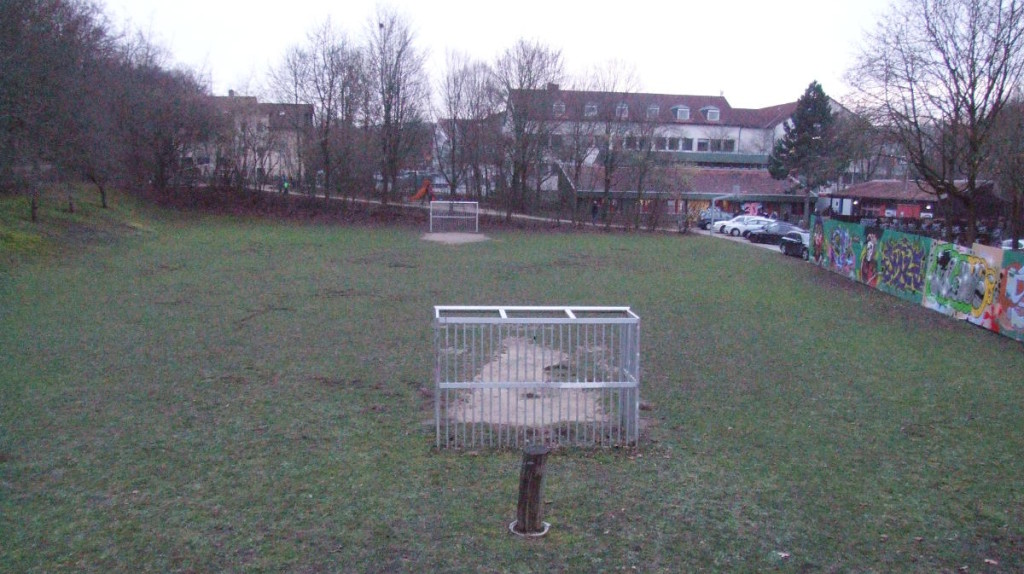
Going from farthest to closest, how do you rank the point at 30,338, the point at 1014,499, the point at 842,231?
1. the point at 842,231
2. the point at 30,338
3. the point at 1014,499

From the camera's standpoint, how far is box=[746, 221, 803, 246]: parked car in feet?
136

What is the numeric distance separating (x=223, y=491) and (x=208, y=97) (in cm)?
4780

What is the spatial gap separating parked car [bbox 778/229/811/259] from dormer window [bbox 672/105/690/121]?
43495 millimetres

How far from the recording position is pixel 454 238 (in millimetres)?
38156

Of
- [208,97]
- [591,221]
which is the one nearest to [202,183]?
[208,97]

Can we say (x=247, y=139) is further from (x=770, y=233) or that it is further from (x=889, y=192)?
(x=889, y=192)

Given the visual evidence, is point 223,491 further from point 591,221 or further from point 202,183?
point 202,183

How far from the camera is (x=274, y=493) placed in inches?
263

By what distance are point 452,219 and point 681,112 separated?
131 feet

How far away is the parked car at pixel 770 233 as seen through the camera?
4138cm

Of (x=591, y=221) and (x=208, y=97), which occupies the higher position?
(x=208, y=97)

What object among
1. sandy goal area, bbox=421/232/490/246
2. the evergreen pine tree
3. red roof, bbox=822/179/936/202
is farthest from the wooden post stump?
the evergreen pine tree

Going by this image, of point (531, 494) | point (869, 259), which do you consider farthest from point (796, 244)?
point (531, 494)

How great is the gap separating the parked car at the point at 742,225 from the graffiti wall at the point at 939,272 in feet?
62.5
